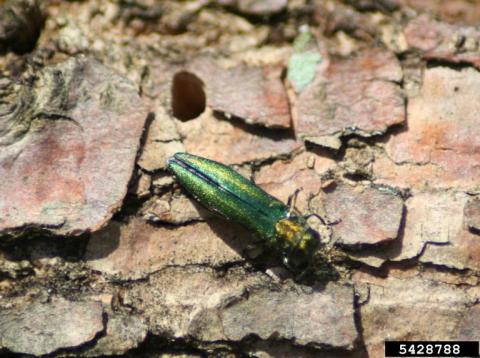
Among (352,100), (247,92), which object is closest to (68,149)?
(247,92)

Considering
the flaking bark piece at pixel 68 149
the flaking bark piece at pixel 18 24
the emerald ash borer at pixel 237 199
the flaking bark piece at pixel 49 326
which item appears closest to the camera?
the flaking bark piece at pixel 49 326

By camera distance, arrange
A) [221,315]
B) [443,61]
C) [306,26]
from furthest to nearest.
Answer: [306,26], [443,61], [221,315]

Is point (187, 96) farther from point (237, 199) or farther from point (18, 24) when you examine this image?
point (18, 24)

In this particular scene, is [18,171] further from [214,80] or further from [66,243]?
[214,80]

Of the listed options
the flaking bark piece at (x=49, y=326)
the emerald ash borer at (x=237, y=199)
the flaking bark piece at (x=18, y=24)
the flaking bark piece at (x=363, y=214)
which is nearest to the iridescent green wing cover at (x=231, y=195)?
the emerald ash borer at (x=237, y=199)

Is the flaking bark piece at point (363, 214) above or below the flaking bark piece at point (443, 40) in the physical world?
below

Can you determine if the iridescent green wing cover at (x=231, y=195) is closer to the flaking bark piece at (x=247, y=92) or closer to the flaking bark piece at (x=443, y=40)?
the flaking bark piece at (x=247, y=92)

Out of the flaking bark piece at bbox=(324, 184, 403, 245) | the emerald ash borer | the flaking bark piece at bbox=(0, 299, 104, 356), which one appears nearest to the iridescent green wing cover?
the emerald ash borer

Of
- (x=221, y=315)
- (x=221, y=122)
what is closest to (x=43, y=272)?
(x=221, y=315)

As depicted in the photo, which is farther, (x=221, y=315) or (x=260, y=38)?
(x=260, y=38)
